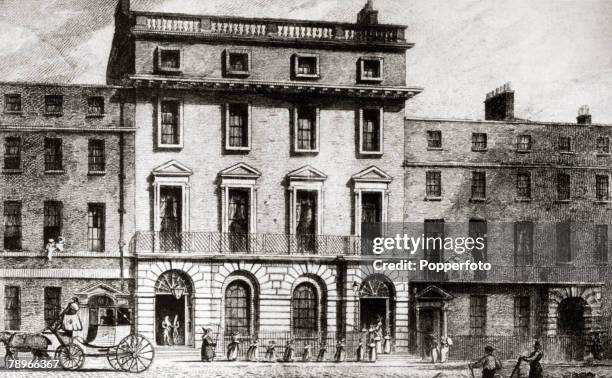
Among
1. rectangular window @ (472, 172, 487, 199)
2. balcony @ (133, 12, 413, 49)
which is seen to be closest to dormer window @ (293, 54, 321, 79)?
balcony @ (133, 12, 413, 49)

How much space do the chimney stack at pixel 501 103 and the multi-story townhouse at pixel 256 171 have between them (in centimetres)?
171

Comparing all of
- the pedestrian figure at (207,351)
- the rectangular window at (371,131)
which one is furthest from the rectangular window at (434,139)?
the pedestrian figure at (207,351)

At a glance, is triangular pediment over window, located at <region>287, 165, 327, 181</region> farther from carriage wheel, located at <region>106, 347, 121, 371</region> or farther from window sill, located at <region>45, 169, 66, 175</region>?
carriage wheel, located at <region>106, 347, 121, 371</region>

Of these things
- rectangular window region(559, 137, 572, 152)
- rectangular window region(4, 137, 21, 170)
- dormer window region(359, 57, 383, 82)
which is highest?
dormer window region(359, 57, 383, 82)

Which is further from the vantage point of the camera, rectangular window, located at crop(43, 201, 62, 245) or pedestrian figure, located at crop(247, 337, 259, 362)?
rectangular window, located at crop(43, 201, 62, 245)

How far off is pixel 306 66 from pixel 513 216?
19.4 feet

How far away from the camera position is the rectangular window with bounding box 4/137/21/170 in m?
21.8

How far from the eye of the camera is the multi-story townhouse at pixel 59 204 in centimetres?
2198

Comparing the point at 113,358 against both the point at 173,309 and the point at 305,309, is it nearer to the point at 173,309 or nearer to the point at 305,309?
the point at 173,309

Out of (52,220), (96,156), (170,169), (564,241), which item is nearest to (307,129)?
(170,169)

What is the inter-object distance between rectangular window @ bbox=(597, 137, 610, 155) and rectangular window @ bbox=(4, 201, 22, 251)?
43.0 feet

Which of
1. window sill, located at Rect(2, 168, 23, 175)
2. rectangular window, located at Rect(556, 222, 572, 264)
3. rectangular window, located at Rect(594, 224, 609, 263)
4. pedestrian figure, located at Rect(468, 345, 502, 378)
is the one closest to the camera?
pedestrian figure, located at Rect(468, 345, 502, 378)

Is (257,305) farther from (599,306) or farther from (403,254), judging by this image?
(599,306)

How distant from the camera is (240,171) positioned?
2283cm
